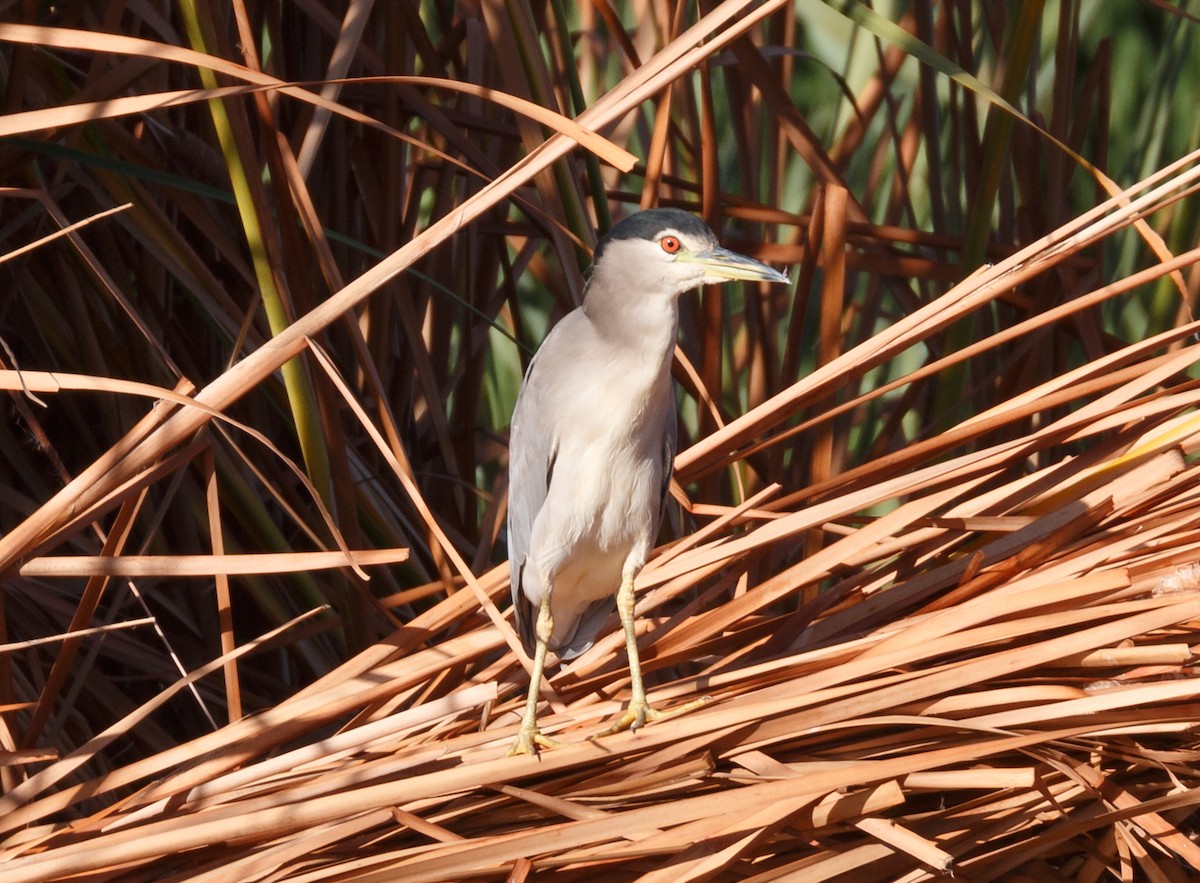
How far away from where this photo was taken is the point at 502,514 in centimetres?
192

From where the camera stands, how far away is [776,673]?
3.75 feet

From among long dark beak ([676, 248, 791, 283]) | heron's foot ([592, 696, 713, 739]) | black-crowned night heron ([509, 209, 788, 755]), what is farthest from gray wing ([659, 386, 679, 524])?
heron's foot ([592, 696, 713, 739])

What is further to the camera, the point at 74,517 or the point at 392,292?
the point at 392,292

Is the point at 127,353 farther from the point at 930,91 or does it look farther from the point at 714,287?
the point at 930,91

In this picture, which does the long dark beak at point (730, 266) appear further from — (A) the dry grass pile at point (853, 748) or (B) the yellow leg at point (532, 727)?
(B) the yellow leg at point (532, 727)

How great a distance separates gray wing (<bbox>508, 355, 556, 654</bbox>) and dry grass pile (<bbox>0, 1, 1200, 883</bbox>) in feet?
0.27

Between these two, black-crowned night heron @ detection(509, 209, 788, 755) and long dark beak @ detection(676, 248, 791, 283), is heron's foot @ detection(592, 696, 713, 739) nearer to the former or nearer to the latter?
black-crowned night heron @ detection(509, 209, 788, 755)

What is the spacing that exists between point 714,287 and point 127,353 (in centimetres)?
77

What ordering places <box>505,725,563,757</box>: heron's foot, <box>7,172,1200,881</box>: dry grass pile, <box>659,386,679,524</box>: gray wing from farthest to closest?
<box>659,386,679,524</box>: gray wing
<box>505,725,563,757</box>: heron's foot
<box>7,172,1200,881</box>: dry grass pile

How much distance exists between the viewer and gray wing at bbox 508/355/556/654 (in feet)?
5.08

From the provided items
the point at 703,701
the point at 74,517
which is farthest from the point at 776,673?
the point at 74,517

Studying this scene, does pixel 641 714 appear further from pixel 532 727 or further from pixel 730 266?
pixel 730 266

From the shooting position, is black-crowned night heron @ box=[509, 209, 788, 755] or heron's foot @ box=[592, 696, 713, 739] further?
black-crowned night heron @ box=[509, 209, 788, 755]

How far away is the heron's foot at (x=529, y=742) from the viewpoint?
108 centimetres
